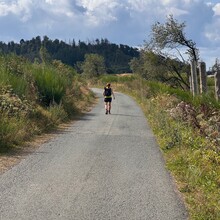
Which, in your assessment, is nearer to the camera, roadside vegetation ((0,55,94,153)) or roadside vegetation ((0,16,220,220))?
roadside vegetation ((0,16,220,220))

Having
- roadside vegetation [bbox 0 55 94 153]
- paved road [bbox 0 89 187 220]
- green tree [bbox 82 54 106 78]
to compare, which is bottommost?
paved road [bbox 0 89 187 220]

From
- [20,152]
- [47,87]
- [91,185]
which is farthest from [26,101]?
[91,185]

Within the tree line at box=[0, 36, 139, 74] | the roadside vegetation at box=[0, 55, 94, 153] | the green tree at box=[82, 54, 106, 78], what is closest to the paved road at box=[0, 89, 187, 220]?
the roadside vegetation at box=[0, 55, 94, 153]

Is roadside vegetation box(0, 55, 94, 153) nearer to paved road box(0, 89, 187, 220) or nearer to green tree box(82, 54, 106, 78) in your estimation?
paved road box(0, 89, 187, 220)

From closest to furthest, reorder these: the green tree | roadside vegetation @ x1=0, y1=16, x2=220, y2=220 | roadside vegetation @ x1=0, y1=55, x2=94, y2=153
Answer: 1. roadside vegetation @ x1=0, y1=16, x2=220, y2=220
2. roadside vegetation @ x1=0, y1=55, x2=94, y2=153
3. the green tree

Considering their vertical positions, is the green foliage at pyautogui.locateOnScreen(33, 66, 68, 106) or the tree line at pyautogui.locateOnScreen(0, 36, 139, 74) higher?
the tree line at pyautogui.locateOnScreen(0, 36, 139, 74)

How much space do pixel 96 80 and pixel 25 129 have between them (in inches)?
2424

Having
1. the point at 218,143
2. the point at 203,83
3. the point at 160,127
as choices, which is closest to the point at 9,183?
the point at 218,143

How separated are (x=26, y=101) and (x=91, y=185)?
830 centimetres

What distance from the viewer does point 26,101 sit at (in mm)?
14445

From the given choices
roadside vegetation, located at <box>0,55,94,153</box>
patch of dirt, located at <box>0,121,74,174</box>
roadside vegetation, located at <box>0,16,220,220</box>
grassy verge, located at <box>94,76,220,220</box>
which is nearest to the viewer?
grassy verge, located at <box>94,76,220,220</box>

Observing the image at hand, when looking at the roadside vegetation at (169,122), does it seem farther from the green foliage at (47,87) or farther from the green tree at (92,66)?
the green tree at (92,66)

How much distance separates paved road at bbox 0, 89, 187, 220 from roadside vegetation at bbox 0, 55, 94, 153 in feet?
3.39

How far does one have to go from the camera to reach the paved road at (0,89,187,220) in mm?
5379
